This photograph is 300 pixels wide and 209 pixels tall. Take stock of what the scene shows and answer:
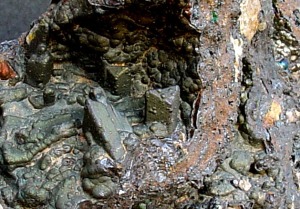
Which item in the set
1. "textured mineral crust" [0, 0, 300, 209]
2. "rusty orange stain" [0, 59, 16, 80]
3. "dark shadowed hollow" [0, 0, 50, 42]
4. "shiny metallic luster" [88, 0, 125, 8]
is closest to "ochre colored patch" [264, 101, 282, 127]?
"textured mineral crust" [0, 0, 300, 209]

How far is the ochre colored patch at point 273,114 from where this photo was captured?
122cm

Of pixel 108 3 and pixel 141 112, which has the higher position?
pixel 108 3

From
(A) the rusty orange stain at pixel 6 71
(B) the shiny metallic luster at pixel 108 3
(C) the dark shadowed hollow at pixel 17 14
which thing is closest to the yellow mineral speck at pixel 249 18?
(B) the shiny metallic luster at pixel 108 3

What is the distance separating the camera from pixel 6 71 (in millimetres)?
1214

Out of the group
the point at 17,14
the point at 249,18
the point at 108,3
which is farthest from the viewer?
the point at 17,14

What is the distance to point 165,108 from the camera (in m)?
1.06

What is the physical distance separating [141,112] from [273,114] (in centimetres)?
26

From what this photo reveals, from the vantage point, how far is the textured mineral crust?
1.04m

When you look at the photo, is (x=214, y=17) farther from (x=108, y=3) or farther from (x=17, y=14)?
(x=17, y=14)

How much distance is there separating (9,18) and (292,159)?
1.23m

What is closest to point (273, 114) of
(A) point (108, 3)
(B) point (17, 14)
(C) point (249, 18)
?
(C) point (249, 18)

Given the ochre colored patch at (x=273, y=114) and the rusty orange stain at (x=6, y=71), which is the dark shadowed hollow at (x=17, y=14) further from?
the ochre colored patch at (x=273, y=114)

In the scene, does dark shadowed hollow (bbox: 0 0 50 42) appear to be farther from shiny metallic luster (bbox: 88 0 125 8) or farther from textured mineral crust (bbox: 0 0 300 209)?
shiny metallic luster (bbox: 88 0 125 8)

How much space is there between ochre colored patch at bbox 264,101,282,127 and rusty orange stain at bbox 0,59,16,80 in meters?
0.44
